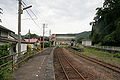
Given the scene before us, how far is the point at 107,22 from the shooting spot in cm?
3303

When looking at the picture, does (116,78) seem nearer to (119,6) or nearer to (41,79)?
(41,79)

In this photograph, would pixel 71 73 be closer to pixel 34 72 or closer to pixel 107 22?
pixel 34 72

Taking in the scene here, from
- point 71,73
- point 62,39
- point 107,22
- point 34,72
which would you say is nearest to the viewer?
point 34,72

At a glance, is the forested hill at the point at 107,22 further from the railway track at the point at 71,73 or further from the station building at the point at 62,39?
the station building at the point at 62,39

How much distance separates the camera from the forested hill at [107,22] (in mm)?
27319

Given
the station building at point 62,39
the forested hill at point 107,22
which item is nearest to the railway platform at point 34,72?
the forested hill at point 107,22

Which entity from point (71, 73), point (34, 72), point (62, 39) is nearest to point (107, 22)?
point (71, 73)

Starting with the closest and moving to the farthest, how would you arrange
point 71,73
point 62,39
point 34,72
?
point 34,72, point 71,73, point 62,39

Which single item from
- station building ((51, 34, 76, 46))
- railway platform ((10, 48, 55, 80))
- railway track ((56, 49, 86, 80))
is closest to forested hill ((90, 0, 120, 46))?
railway track ((56, 49, 86, 80))

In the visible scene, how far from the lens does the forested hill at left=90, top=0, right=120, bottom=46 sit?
2732 cm

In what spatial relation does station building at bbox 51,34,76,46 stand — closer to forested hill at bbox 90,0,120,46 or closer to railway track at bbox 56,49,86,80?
forested hill at bbox 90,0,120,46

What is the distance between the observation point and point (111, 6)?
104ft

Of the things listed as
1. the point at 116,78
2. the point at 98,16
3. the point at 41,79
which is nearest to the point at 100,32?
the point at 98,16

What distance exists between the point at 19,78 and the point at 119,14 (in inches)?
1339
